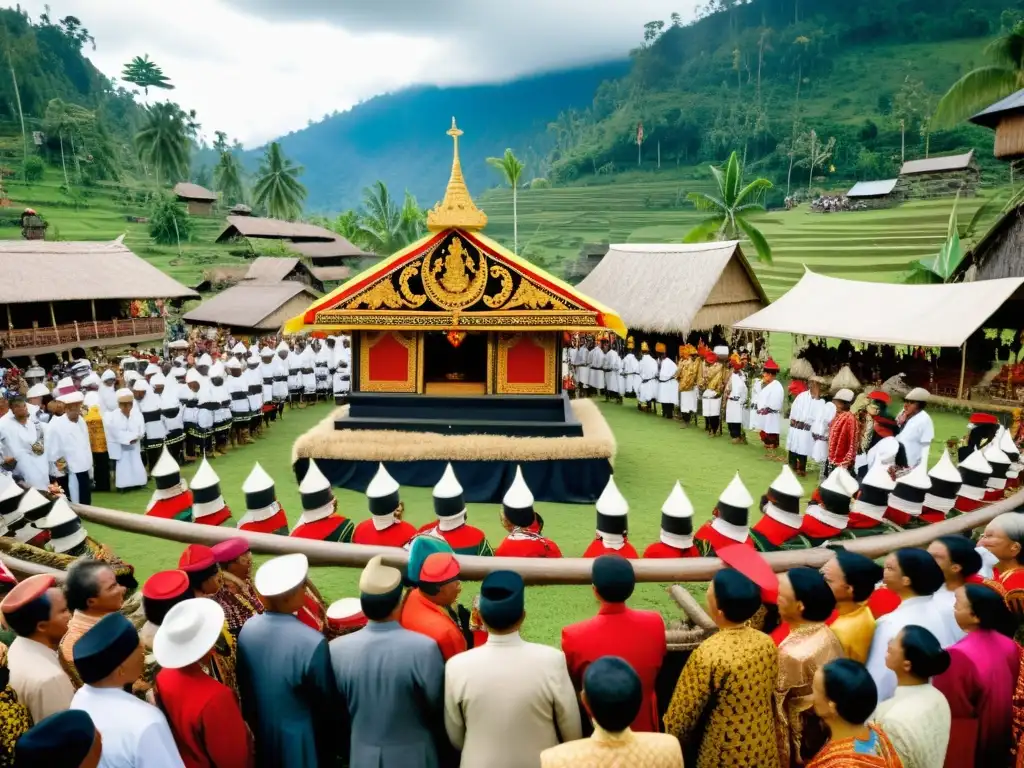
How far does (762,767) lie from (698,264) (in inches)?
596

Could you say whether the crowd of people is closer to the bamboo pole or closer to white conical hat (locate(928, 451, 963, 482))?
the bamboo pole

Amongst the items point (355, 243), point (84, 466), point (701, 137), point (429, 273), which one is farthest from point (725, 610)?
point (701, 137)

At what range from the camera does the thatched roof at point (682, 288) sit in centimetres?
1541

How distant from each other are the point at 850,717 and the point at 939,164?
4846 centimetres

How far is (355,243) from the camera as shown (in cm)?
4519

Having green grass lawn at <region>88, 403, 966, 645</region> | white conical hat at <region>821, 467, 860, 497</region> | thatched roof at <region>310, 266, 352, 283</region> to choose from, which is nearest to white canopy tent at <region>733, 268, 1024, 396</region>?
green grass lawn at <region>88, 403, 966, 645</region>

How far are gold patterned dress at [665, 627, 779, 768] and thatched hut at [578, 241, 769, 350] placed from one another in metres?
13.0

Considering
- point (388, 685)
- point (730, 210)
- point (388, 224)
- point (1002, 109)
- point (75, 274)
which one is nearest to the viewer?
point (388, 685)

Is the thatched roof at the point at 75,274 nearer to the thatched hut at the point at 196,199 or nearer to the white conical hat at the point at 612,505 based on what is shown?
the white conical hat at the point at 612,505

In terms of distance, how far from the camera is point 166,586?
8.43 ft

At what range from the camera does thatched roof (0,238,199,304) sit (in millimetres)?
17703

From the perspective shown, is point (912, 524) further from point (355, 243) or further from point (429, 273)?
point (355, 243)

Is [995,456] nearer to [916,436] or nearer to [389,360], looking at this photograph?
[916,436]

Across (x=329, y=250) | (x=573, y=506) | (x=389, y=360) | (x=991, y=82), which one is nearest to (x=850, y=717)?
(x=573, y=506)
